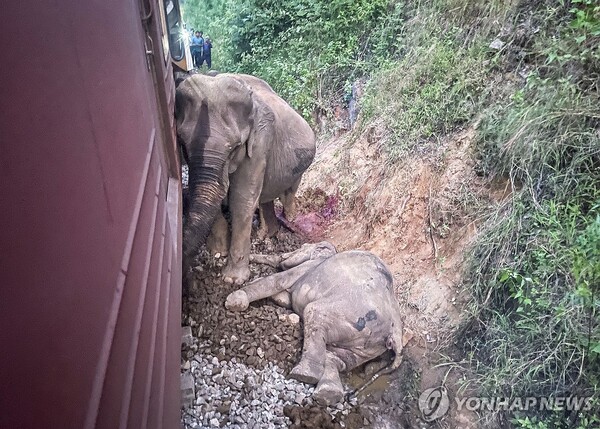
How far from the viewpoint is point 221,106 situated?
10.8 feet

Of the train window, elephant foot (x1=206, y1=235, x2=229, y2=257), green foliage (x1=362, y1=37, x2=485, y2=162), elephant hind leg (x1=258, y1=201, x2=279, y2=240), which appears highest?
the train window

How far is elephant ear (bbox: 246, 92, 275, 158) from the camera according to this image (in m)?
3.56

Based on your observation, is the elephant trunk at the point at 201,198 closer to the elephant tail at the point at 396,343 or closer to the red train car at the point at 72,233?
the elephant tail at the point at 396,343

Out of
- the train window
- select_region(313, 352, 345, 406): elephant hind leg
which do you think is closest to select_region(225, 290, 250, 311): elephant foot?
select_region(313, 352, 345, 406): elephant hind leg

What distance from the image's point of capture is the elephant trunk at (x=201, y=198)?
3.31 m

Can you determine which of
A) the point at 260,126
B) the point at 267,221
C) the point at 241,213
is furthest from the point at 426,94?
the point at 241,213

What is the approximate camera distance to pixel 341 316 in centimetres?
301

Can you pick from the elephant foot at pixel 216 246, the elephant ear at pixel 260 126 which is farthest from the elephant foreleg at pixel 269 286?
the elephant ear at pixel 260 126

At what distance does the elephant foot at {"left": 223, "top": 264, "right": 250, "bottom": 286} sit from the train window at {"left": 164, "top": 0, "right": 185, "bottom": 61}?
241cm

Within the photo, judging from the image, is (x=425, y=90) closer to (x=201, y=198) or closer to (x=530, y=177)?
(x=530, y=177)

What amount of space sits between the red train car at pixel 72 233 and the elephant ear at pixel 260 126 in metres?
2.05

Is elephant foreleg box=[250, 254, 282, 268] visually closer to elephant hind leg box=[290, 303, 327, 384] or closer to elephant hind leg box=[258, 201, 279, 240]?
elephant hind leg box=[258, 201, 279, 240]

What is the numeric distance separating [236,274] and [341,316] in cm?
115

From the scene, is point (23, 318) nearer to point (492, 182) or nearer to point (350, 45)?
point (492, 182)
